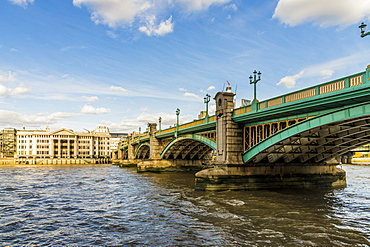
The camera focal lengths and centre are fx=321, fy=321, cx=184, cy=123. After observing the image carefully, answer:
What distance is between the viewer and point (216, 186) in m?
27.3

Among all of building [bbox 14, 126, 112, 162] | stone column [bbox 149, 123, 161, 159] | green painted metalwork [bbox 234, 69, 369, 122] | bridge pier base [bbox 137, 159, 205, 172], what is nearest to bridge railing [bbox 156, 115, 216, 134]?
bridge pier base [bbox 137, 159, 205, 172]

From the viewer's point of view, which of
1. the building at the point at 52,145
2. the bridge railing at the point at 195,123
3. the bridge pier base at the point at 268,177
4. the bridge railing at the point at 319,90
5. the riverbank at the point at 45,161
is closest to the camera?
the bridge railing at the point at 319,90

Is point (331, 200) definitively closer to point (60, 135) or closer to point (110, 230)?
point (110, 230)

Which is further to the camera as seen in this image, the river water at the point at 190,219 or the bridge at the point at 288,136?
the bridge at the point at 288,136

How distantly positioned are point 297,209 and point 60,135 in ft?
412

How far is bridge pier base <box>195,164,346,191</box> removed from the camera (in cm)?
2747

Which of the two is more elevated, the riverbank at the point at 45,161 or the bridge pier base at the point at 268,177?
the bridge pier base at the point at 268,177

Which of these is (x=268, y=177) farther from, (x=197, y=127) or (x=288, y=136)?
(x=197, y=127)

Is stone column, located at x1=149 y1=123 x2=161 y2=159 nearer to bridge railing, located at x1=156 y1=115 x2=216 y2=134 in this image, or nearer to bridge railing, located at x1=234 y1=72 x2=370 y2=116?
bridge railing, located at x1=156 y1=115 x2=216 y2=134

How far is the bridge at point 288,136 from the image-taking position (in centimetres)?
1855

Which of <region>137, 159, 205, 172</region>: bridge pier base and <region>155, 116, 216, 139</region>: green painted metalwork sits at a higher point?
<region>155, 116, 216, 139</region>: green painted metalwork

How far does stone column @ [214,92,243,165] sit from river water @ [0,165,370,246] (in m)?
3.42

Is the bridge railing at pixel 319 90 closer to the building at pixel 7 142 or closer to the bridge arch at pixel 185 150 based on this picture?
the bridge arch at pixel 185 150

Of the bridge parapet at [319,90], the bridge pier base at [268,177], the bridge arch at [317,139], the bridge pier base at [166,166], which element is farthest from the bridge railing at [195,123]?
the bridge parapet at [319,90]
